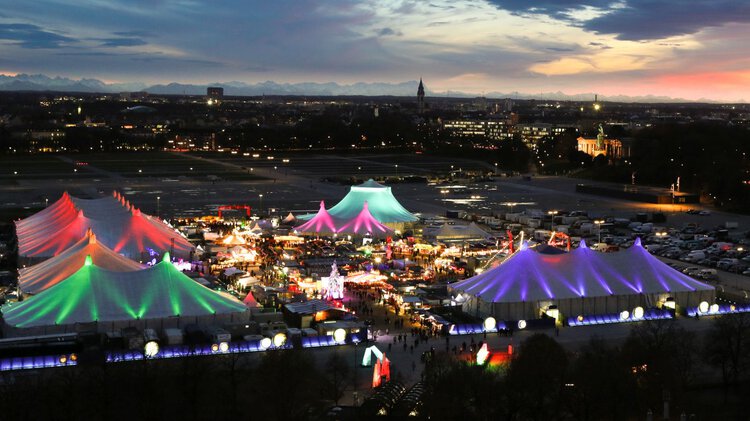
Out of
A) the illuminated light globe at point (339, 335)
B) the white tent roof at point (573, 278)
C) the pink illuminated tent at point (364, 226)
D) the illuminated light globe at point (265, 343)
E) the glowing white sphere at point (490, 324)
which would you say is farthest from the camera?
the pink illuminated tent at point (364, 226)

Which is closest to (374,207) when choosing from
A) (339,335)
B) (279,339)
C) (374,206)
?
(374,206)

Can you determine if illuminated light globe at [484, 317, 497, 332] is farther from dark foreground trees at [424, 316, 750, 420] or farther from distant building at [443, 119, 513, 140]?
distant building at [443, 119, 513, 140]

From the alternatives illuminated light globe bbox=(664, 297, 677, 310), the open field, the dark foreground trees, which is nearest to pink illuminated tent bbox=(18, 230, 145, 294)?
the dark foreground trees

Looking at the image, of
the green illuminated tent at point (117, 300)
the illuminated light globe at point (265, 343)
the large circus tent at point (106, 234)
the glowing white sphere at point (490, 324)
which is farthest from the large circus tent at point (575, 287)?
the large circus tent at point (106, 234)

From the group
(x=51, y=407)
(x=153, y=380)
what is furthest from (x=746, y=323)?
(x=51, y=407)

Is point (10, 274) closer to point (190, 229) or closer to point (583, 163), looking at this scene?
point (190, 229)

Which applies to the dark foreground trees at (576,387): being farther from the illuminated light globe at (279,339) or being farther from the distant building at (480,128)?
the distant building at (480,128)
